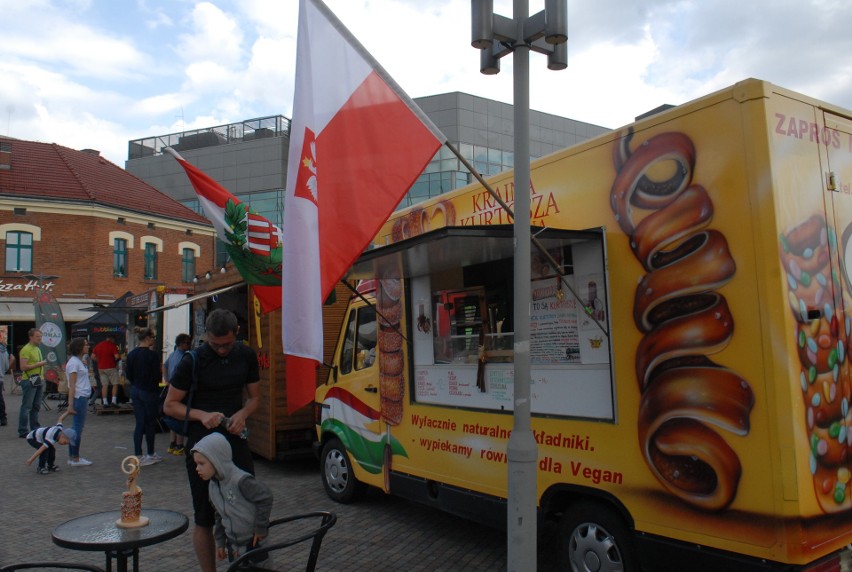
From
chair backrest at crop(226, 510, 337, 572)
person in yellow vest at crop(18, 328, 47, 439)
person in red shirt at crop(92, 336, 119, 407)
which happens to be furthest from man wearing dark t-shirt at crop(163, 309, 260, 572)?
person in red shirt at crop(92, 336, 119, 407)

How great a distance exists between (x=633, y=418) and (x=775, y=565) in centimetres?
105

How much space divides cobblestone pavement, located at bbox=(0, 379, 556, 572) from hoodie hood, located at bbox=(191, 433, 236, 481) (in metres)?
1.83

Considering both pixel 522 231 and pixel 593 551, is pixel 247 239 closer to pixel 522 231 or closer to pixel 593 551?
pixel 522 231

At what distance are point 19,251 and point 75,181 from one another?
428cm

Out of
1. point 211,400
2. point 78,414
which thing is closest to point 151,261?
point 78,414

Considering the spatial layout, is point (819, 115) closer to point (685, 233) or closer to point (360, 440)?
Answer: point (685, 233)

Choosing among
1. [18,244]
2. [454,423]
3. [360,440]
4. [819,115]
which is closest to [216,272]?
[360,440]

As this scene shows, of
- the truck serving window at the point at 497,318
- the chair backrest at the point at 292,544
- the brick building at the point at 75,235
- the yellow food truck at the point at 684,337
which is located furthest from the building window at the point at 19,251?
the chair backrest at the point at 292,544

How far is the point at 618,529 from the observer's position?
13.6 ft

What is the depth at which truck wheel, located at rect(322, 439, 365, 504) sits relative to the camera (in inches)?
284

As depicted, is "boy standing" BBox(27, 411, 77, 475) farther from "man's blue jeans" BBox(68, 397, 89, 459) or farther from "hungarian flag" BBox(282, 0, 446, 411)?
"hungarian flag" BBox(282, 0, 446, 411)

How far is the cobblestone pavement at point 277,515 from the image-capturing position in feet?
18.3

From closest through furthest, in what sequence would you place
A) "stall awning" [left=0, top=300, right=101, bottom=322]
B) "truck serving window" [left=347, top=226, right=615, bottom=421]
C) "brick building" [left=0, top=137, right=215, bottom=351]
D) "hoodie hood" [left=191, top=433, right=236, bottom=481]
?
"hoodie hood" [left=191, top=433, right=236, bottom=481], "truck serving window" [left=347, top=226, right=615, bottom=421], "stall awning" [left=0, top=300, right=101, bottom=322], "brick building" [left=0, top=137, right=215, bottom=351]

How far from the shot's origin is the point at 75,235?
30625 millimetres
